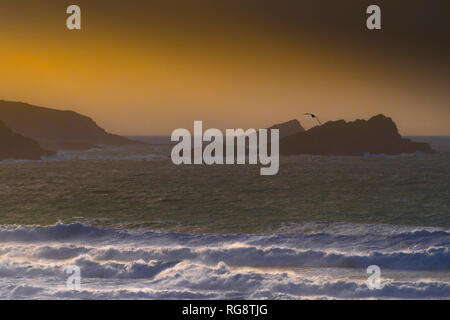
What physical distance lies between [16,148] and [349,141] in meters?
89.5

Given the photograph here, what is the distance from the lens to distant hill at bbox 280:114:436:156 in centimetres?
12475

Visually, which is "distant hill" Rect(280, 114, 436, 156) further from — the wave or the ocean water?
the wave

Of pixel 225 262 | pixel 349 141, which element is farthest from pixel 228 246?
pixel 349 141

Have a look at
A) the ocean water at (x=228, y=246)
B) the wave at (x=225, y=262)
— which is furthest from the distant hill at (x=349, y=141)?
the wave at (x=225, y=262)

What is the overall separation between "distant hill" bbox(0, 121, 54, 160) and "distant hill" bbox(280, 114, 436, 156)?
6457 cm

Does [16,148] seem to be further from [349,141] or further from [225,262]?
[225,262]

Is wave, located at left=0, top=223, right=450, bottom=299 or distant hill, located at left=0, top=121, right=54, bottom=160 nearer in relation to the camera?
wave, located at left=0, top=223, right=450, bottom=299

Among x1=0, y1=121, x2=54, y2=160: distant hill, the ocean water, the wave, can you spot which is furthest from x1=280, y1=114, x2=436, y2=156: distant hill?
the wave

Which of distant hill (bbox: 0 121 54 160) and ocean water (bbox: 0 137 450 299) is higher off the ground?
distant hill (bbox: 0 121 54 160)

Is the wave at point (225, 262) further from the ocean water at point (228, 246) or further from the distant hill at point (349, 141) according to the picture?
the distant hill at point (349, 141)
